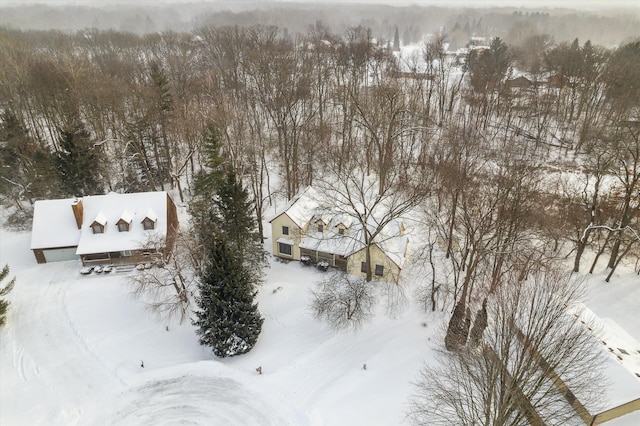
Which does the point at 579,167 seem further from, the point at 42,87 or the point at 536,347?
the point at 42,87

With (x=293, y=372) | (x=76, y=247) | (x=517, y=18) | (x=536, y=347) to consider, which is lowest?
(x=293, y=372)

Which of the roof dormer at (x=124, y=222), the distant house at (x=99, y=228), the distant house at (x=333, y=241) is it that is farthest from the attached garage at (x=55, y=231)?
the distant house at (x=333, y=241)

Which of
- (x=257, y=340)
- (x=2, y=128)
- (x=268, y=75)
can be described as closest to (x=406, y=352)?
(x=257, y=340)

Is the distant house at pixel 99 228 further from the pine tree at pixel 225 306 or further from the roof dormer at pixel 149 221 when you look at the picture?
the pine tree at pixel 225 306

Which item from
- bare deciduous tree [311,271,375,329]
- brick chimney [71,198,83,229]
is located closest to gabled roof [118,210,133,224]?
brick chimney [71,198,83,229]

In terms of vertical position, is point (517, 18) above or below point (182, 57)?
above

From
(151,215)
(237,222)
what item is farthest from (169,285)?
(151,215)

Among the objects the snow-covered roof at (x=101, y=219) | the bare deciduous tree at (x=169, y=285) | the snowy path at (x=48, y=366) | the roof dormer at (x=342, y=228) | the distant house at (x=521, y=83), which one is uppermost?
the distant house at (x=521, y=83)
